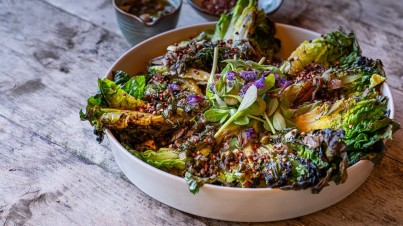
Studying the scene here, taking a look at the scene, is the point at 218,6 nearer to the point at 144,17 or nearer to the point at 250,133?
the point at 144,17

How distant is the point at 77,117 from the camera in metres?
1.90

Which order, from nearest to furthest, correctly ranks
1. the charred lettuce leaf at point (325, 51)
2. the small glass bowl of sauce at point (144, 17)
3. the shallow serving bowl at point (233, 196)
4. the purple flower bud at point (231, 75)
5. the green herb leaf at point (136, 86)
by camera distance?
1. the shallow serving bowl at point (233, 196)
2. the purple flower bud at point (231, 75)
3. the green herb leaf at point (136, 86)
4. the charred lettuce leaf at point (325, 51)
5. the small glass bowl of sauce at point (144, 17)

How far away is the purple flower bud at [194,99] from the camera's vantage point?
1.66 metres

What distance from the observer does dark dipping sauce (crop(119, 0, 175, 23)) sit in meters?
2.26

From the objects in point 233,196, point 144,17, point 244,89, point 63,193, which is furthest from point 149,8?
point 233,196

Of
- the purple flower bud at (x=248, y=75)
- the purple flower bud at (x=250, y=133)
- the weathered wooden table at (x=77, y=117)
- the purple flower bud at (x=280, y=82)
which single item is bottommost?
the weathered wooden table at (x=77, y=117)

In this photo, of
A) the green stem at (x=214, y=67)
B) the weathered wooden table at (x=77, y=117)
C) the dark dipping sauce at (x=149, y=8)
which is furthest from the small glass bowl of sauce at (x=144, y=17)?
the green stem at (x=214, y=67)

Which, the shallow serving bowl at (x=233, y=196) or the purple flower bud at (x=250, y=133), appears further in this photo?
the purple flower bud at (x=250, y=133)

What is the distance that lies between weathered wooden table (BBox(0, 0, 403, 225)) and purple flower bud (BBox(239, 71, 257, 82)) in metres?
0.46

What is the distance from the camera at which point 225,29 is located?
2033mm

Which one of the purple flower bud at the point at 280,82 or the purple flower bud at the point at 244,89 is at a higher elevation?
the purple flower bud at the point at 244,89

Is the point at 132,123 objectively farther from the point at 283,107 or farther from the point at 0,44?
the point at 0,44

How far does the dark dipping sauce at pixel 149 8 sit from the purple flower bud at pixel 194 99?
670mm

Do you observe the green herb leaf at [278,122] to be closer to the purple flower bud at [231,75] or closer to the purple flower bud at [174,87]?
the purple flower bud at [231,75]
